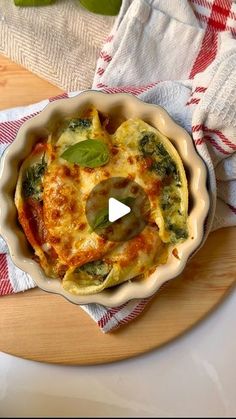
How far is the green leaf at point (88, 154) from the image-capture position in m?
1.37

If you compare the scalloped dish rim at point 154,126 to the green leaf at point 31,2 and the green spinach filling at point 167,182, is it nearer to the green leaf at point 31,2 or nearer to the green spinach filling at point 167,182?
the green spinach filling at point 167,182

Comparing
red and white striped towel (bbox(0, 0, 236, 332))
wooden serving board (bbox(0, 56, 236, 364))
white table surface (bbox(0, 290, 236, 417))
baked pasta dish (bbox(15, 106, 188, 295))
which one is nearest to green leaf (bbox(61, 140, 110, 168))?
baked pasta dish (bbox(15, 106, 188, 295))

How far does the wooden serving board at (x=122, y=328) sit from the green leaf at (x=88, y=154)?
355mm

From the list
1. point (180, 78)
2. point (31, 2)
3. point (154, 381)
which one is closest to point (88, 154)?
point (180, 78)

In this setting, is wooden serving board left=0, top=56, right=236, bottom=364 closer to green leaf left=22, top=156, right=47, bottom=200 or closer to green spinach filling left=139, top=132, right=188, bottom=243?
green spinach filling left=139, top=132, right=188, bottom=243

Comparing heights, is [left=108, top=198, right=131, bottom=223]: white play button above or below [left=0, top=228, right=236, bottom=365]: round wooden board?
above

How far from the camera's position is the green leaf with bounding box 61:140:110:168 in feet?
4.50

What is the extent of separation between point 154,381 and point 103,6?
38.0 inches

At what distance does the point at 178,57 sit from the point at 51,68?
1.08 feet

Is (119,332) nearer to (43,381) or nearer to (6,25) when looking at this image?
(43,381)

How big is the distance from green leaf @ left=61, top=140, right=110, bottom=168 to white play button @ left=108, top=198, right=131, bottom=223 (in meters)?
Result: 0.09

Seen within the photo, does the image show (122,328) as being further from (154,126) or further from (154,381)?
(154,126)

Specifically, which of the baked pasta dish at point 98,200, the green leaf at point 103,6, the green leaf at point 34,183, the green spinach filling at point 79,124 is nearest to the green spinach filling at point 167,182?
the baked pasta dish at point 98,200

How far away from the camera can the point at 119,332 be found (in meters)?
1.52
